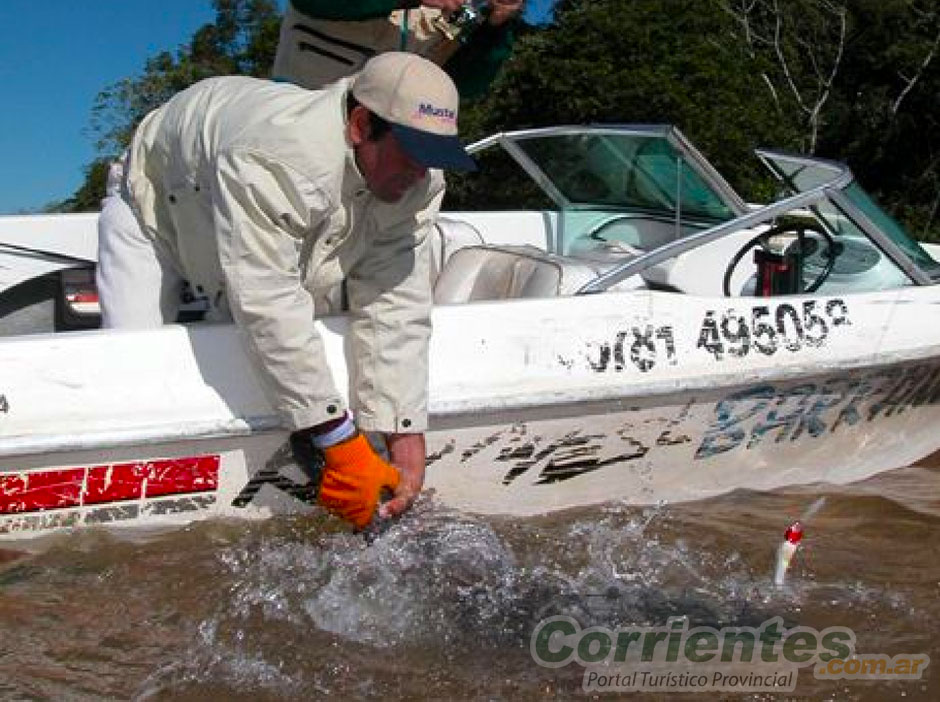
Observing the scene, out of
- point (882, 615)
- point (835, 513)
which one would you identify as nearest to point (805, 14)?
point (835, 513)

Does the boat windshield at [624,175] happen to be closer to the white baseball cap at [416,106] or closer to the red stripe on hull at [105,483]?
the white baseball cap at [416,106]

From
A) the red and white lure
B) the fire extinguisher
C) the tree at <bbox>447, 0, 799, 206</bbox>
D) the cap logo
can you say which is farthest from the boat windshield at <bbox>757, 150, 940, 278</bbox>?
the tree at <bbox>447, 0, 799, 206</bbox>

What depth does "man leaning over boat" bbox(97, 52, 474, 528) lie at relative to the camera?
3010mm

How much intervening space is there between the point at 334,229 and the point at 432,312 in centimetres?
53

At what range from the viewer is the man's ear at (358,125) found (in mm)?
3041

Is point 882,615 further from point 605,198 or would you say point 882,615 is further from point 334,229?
point 605,198

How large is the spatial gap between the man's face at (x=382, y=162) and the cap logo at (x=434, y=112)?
10cm

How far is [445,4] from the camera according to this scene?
13.1ft

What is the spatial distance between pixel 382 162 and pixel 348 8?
108 cm

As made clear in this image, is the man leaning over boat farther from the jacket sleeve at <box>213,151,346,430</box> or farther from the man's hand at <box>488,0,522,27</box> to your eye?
the man's hand at <box>488,0,522,27</box>

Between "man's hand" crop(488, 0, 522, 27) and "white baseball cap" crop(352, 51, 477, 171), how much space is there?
1.22 m

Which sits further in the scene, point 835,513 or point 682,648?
point 835,513

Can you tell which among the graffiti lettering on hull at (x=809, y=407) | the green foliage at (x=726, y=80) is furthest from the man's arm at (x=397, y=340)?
the green foliage at (x=726, y=80)

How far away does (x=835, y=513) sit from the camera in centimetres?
434
